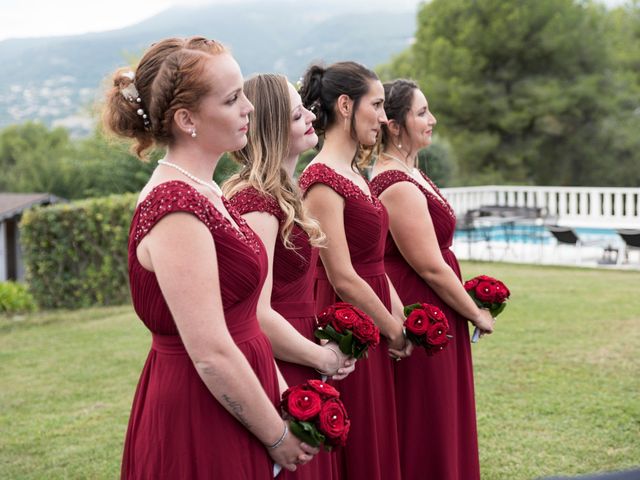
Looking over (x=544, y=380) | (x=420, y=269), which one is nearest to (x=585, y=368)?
(x=544, y=380)

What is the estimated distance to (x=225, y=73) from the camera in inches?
86.9

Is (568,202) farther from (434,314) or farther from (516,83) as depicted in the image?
(434,314)

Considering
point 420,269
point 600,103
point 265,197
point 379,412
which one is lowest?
point 600,103

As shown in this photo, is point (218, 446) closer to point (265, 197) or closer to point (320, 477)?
point (320, 477)

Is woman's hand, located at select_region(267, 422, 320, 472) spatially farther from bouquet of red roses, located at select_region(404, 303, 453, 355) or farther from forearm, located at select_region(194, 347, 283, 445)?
bouquet of red roses, located at select_region(404, 303, 453, 355)

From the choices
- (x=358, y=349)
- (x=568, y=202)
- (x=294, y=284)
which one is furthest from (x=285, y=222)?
(x=568, y=202)

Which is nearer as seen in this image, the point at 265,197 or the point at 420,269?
the point at 265,197

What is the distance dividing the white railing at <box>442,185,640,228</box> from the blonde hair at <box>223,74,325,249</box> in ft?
52.4

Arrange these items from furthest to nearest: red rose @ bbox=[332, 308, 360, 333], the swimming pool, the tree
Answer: the tree, the swimming pool, red rose @ bbox=[332, 308, 360, 333]

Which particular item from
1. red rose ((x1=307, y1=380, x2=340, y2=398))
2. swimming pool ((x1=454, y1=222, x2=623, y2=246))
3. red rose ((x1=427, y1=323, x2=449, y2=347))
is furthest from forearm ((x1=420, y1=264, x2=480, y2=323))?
Answer: swimming pool ((x1=454, y1=222, x2=623, y2=246))

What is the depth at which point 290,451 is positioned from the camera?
7.47 ft

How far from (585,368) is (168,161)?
5.70 meters

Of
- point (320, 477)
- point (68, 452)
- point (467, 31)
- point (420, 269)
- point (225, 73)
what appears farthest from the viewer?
point (467, 31)

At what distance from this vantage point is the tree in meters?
32.4
